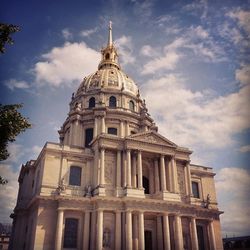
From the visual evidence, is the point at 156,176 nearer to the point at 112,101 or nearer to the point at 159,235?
the point at 159,235

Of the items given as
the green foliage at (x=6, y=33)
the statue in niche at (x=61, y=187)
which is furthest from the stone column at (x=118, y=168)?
the green foliage at (x=6, y=33)

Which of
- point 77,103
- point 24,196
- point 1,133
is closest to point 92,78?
point 77,103

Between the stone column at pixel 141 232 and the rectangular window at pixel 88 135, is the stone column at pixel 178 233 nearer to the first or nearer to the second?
the stone column at pixel 141 232

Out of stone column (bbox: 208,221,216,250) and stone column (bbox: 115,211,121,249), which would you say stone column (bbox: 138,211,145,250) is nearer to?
stone column (bbox: 115,211,121,249)

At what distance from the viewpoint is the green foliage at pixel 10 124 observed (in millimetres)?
14961

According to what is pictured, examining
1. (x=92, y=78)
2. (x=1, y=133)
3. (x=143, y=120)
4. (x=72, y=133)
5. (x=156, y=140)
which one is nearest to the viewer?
(x=1, y=133)

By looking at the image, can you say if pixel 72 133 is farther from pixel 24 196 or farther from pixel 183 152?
pixel 183 152

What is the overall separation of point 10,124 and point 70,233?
698 inches

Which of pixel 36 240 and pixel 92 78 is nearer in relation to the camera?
pixel 36 240

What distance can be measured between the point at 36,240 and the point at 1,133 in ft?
53.0

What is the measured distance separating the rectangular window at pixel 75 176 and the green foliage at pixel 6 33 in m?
19.4

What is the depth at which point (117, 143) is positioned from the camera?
33.4 meters

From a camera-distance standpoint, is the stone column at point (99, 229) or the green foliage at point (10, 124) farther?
the stone column at point (99, 229)

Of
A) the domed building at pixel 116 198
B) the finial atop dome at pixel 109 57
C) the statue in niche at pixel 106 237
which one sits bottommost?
the statue in niche at pixel 106 237
